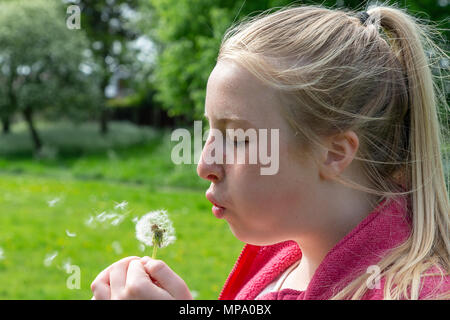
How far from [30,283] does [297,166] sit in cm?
414

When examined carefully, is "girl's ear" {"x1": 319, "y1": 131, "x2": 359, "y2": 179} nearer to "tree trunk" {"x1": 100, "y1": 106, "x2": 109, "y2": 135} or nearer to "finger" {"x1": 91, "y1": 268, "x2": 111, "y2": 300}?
"finger" {"x1": 91, "y1": 268, "x2": 111, "y2": 300}

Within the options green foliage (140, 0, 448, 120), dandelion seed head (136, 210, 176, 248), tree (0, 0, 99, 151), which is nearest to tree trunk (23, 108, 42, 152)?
Result: tree (0, 0, 99, 151)

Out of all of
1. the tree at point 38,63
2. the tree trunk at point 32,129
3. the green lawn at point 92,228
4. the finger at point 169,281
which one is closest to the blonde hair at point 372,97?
the finger at point 169,281

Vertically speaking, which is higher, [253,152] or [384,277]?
[253,152]

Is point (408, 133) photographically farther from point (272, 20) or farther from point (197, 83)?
point (197, 83)

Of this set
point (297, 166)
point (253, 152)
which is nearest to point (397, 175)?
point (297, 166)

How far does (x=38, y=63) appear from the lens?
46.4 feet

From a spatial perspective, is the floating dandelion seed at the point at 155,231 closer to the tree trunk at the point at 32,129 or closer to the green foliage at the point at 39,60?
the green foliage at the point at 39,60

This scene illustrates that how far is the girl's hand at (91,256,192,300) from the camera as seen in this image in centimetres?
103

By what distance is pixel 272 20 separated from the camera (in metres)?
1.30

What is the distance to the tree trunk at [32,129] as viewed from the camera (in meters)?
15.5

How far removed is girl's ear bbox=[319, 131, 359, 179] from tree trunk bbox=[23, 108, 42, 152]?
50.3 feet

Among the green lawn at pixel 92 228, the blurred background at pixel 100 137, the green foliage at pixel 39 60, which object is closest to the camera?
the green lawn at pixel 92 228
